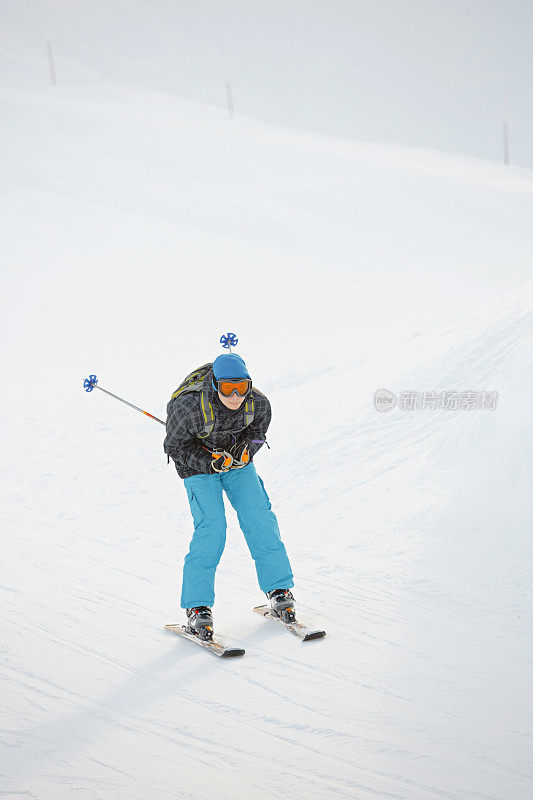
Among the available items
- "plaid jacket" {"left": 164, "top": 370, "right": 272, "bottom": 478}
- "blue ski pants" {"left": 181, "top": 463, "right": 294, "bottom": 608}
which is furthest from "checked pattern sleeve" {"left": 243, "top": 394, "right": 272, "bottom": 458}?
"blue ski pants" {"left": 181, "top": 463, "right": 294, "bottom": 608}

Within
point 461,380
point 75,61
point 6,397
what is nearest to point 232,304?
point 6,397

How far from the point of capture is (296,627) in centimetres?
412

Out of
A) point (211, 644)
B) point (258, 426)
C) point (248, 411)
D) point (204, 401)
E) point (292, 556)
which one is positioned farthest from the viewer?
point (292, 556)

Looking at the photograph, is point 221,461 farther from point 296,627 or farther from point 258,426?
point 296,627

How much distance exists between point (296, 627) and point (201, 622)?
0.50 m

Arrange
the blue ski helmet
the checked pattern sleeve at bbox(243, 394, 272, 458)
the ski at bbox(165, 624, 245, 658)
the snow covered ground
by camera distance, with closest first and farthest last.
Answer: the snow covered ground < the ski at bbox(165, 624, 245, 658) < the blue ski helmet < the checked pattern sleeve at bbox(243, 394, 272, 458)

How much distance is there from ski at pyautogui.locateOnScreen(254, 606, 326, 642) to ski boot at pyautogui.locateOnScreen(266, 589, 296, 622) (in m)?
0.03

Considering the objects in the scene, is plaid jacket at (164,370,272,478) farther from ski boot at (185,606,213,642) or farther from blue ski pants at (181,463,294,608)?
ski boot at (185,606,213,642)

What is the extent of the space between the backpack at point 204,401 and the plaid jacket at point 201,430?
0.02 m

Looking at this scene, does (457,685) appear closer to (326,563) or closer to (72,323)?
(326,563)

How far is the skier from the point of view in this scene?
407 cm

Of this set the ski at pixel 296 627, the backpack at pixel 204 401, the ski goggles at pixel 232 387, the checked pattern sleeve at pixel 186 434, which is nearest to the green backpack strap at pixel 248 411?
the backpack at pixel 204 401

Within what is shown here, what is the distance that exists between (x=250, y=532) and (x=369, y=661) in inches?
36.6

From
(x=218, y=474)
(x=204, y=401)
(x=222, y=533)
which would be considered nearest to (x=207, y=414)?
(x=204, y=401)
